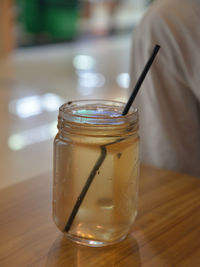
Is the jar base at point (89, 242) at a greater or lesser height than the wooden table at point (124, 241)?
greater

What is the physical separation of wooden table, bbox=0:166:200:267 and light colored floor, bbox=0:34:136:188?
95cm

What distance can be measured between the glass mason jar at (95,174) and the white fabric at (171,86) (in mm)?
446

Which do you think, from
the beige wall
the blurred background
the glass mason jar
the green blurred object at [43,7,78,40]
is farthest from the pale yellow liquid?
the green blurred object at [43,7,78,40]

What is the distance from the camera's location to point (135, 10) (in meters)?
7.32

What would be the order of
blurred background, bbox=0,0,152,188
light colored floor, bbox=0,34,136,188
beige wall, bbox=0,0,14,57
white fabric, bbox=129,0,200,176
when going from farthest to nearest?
beige wall, bbox=0,0,14,57 < blurred background, bbox=0,0,152,188 < light colored floor, bbox=0,34,136,188 < white fabric, bbox=129,0,200,176

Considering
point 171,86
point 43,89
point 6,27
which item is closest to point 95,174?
point 171,86

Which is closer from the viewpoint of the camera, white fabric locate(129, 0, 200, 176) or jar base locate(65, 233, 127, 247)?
jar base locate(65, 233, 127, 247)

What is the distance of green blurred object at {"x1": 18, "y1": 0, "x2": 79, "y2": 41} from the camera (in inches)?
195

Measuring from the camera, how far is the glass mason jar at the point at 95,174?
0.53 meters

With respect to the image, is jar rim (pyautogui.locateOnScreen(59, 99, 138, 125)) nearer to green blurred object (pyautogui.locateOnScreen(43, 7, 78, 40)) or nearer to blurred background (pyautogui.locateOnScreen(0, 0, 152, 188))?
blurred background (pyautogui.locateOnScreen(0, 0, 152, 188))

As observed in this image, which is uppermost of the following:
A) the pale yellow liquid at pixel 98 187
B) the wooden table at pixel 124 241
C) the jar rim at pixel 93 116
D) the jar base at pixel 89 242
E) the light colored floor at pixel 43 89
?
the jar rim at pixel 93 116

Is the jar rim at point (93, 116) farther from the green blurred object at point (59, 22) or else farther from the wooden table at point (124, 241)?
the green blurred object at point (59, 22)

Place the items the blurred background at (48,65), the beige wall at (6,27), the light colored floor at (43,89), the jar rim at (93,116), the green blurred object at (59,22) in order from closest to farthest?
the jar rim at (93,116)
the light colored floor at (43,89)
the blurred background at (48,65)
the beige wall at (6,27)
the green blurred object at (59,22)

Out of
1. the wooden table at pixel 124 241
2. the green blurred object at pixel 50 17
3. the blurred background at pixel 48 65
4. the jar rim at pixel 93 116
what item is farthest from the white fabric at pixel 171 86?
the green blurred object at pixel 50 17
